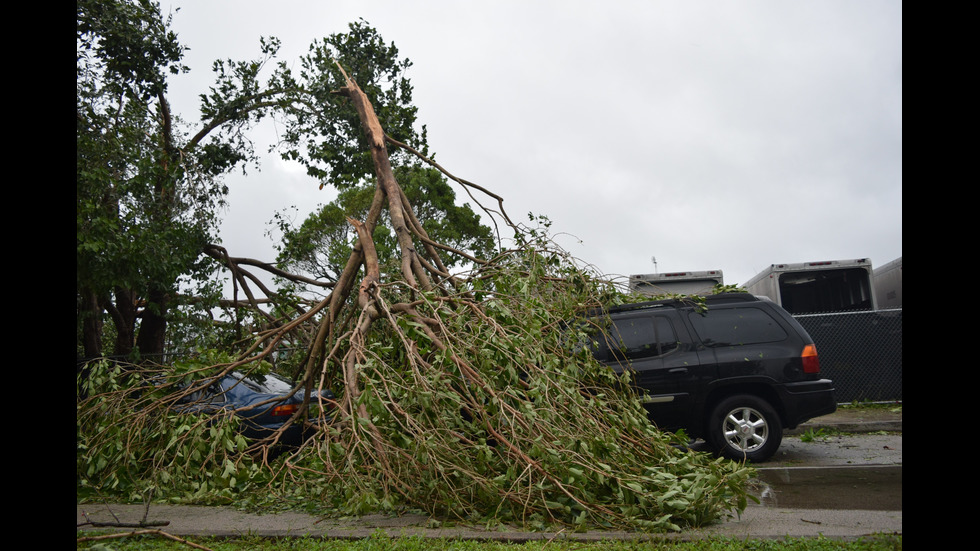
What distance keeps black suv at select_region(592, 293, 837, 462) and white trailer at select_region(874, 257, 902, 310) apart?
7.79 meters

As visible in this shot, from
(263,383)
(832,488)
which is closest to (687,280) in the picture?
(832,488)

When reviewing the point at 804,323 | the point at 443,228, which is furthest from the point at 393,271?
the point at 443,228

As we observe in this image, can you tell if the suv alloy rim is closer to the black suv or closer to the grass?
the black suv

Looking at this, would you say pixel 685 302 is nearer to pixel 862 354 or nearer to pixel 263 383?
pixel 263 383

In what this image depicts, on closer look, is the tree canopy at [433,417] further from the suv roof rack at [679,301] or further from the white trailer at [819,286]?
the white trailer at [819,286]

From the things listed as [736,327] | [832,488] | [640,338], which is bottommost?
[832,488]

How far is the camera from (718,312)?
25.5 feet

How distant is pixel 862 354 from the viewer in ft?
38.6

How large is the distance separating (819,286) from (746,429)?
7.28 meters

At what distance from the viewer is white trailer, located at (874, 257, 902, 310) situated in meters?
13.8

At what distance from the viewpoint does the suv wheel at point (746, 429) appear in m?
7.32

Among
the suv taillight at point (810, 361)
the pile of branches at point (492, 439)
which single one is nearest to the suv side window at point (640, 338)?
→ the pile of branches at point (492, 439)

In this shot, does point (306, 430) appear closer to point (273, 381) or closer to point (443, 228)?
point (273, 381)

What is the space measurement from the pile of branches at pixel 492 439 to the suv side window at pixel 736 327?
5.84 ft
